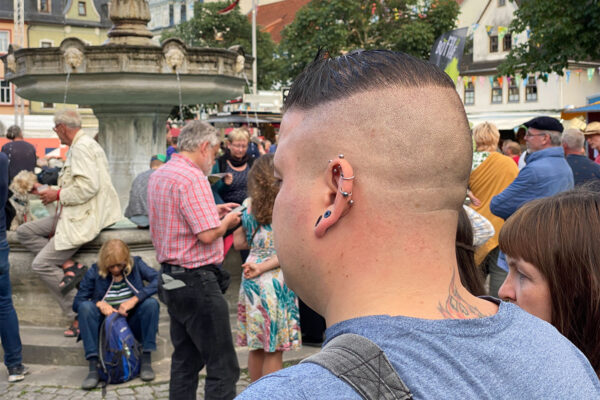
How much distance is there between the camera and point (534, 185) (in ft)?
19.7

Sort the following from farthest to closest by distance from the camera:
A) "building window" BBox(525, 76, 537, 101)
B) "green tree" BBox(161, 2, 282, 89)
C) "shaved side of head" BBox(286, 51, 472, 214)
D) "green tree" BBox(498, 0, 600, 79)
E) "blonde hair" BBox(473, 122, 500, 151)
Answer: "green tree" BBox(161, 2, 282, 89) < "building window" BBox(525, 76, 537, 101) < "green tree" BBox(498, 0, 600, 79) < "blonde hair" BBox(473, 122, 500, 151) < "shaved side of head" BBox(286, 51, 472, 214)

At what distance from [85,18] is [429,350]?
59.9 m

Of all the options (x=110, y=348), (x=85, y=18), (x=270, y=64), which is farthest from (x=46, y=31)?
(x=110, y=348)

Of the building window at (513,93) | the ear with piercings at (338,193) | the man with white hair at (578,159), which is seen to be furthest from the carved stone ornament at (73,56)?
the building window at (513,93)

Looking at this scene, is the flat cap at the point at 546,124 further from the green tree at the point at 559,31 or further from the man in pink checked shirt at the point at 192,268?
the green tree at the point at 559,31

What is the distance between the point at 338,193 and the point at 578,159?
6.72 meters

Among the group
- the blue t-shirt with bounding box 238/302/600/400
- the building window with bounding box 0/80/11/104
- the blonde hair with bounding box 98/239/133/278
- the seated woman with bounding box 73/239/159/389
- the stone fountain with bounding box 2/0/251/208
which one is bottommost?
the seated woman with bounding box 73/239/159/389

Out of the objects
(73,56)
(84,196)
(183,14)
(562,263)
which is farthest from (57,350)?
(183,14)

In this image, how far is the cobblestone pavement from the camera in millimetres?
5535

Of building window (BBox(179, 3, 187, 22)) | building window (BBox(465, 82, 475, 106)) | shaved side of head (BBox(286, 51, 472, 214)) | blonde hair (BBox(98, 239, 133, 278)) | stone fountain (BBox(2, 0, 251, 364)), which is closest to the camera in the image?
shaved side of head (BBox(286, 51, 472, 214))

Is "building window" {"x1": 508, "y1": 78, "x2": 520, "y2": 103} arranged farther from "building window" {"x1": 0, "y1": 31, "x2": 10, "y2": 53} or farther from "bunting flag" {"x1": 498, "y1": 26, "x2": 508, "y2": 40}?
"building window" {"x1": 0, "y1": 31, "x2": 10, "y2": 53}

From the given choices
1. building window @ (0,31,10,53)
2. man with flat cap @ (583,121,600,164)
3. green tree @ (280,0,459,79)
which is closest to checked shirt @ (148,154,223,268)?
man with flat cap @ (583,121,600,164)

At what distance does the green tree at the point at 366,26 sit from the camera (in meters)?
41.9

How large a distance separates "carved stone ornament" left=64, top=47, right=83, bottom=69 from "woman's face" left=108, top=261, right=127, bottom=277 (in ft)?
10.3
